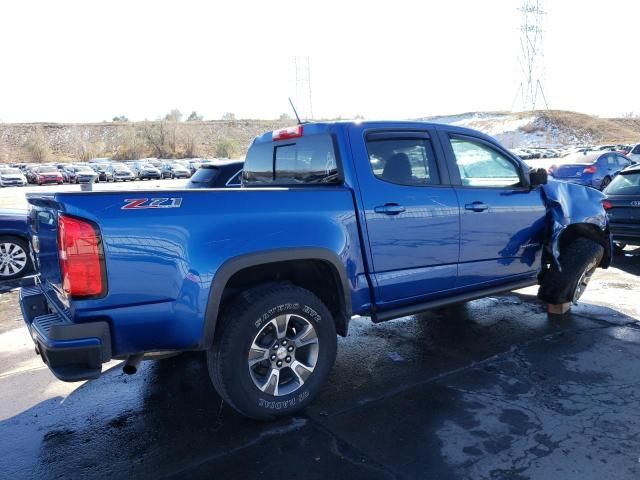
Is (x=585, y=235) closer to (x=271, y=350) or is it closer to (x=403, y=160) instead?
(x=403, y=160)

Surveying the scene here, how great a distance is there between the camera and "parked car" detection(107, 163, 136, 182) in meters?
44.6

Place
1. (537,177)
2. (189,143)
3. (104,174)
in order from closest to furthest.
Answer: (537,177) < (104,174) < (189,143)

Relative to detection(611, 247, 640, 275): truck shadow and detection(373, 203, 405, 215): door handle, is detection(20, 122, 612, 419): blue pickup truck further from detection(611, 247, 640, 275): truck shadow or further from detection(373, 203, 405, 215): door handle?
detection(611, 247, 640, 275): truck shadow

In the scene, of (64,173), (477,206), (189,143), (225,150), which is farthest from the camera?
(189,143)

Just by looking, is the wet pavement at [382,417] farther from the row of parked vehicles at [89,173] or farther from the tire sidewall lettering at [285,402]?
the row of parked vehicles at [89,173]

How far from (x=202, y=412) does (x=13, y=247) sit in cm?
597

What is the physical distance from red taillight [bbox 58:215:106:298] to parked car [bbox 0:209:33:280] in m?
6.07

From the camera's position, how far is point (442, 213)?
425 cm

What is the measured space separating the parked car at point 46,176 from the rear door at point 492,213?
141ft

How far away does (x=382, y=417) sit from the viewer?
3.55 metres

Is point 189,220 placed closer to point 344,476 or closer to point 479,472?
point 344,476

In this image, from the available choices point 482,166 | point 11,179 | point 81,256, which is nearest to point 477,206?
point 482,166

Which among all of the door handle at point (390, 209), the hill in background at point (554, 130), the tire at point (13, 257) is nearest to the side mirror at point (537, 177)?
the door handle at point (390, 209)

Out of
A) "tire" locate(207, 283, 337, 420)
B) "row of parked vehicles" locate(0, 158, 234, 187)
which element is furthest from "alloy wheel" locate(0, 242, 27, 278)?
"row of parked vehicles" locate(0, 158, 234, 187)
